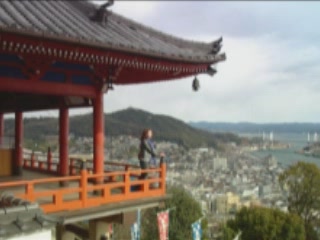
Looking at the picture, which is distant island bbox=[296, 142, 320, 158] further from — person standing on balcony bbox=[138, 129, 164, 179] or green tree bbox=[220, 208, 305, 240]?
person standing on balcony bbox=[138, 129, 164, 179]

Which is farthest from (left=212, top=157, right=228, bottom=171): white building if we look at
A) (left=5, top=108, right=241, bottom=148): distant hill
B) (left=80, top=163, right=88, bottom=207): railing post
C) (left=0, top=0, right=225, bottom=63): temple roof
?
(left=80, top=163, right=88, bottom=207): railing post

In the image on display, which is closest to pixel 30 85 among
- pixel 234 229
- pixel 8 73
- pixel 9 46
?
pixel 8 73

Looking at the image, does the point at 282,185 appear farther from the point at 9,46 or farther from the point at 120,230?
the point at 9,46

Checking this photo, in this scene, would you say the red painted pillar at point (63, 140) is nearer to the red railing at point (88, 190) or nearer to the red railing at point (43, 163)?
the red railing at point (88, 190)

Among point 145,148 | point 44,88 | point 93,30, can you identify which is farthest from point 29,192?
point 93,30

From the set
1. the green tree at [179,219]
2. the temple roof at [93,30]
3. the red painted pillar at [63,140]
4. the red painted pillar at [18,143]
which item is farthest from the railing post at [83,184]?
the green tree at [179,219]

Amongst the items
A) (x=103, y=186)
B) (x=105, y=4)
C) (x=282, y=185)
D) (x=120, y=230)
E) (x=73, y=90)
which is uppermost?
(x=105, y=4)

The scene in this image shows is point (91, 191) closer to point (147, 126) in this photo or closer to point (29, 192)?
point (29, 192)
